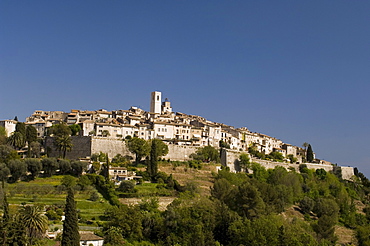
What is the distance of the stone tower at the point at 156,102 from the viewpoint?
94312 millimetres

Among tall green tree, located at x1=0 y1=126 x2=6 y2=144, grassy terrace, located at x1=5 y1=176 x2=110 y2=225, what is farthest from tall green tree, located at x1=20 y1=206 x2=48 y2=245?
tall green tree, located at x1=0 y1=126 x2=6 y2=144

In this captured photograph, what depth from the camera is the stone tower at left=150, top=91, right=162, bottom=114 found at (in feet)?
309

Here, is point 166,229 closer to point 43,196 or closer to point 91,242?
point 91,242

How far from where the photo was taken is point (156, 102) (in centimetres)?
9450

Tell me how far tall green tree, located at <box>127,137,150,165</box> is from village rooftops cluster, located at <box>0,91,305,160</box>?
6.62 metres

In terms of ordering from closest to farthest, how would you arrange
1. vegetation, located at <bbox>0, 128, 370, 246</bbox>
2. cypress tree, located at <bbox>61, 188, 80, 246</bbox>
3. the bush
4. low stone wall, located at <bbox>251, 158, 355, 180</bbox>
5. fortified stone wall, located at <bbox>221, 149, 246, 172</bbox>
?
cypress tree, located at <bbox>61, 188, 80, 246</bbox> → vegetation, located at <bbox>0, 128, 370, 246</bbox> → the bush → fortified stone wall, located at <bbox>221, 149, 246, 172</bbox> → low stone wall, located at <bbox>251, 158, 355, 180</bbox>

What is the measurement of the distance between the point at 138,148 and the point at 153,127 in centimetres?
1314

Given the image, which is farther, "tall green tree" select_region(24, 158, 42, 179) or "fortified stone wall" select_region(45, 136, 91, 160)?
"fortified stone wall" select_region(45, 136, 91, 160)

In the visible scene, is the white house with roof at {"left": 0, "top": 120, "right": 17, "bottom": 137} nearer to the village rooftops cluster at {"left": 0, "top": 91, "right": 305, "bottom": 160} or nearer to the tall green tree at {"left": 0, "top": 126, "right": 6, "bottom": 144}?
the village rooftops cluster at {"left": 0, "top": 91, "right": 305, "bottom": 160}

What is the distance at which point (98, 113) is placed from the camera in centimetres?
8062

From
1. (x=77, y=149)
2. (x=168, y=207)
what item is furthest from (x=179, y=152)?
(x=168, y=207)

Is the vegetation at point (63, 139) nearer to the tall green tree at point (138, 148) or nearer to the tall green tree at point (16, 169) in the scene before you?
the tall green tree at point (138, 148)

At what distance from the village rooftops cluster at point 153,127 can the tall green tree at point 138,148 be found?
6620mm

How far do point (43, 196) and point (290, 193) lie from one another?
3333 cm
